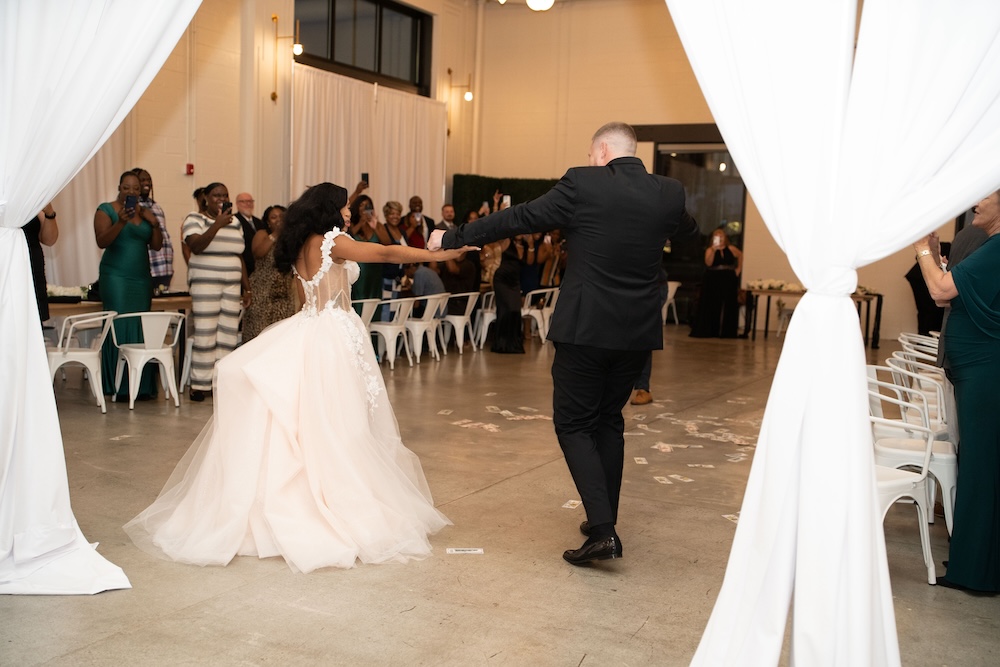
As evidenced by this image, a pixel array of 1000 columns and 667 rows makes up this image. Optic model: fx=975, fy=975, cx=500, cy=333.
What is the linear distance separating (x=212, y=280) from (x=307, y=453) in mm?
3722

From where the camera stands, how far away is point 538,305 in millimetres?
12883

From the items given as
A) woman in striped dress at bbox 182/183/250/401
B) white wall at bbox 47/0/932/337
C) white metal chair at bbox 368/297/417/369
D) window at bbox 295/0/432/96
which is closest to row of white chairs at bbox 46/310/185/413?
woman in striped dress at bbox 182/183/250/401

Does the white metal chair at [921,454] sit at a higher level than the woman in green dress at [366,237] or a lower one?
lower

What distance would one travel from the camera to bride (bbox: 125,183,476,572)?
3979 millimetres

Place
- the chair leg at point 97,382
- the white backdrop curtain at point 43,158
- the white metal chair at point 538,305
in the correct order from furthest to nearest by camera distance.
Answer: the white metal chair at point 538,305 → the chair leg at point 97,382 → the white backdrop curtain at point 43,158

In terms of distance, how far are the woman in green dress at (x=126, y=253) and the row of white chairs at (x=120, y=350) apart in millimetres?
98

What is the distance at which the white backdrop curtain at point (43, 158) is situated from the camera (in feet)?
11.4

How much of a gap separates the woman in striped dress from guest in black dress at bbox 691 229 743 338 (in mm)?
8486

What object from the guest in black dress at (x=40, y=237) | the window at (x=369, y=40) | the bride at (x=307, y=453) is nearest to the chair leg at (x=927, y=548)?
the bride at (x=307, y=453)

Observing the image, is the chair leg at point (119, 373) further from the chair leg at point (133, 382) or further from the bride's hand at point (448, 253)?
the bride's hand at point (448, 253)

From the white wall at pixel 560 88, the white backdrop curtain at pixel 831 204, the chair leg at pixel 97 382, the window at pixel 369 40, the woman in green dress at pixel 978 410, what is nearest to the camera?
the white backdrop curtain at pixel 831 204

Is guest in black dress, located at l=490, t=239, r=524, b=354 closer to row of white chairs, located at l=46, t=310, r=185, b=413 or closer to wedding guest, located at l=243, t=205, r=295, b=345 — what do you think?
wedding guest, located at l=243, t=205, r=295, b=345

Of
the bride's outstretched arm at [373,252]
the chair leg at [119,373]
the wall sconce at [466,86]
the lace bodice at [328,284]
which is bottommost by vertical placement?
the chair leg at [119,373]

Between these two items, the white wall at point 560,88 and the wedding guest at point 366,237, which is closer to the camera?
the wedding guest at point 366,237
